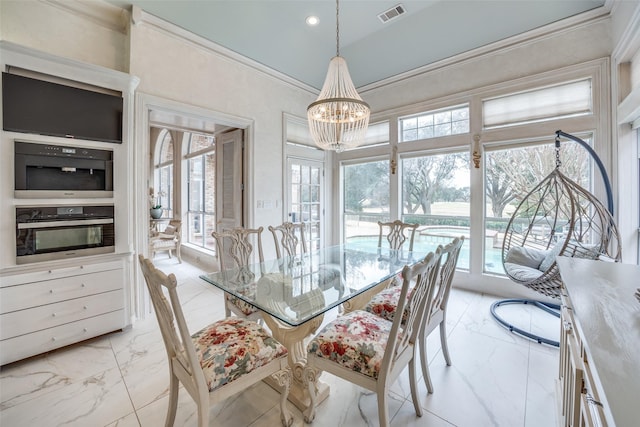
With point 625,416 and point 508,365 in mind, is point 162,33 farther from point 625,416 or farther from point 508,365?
point 508,365

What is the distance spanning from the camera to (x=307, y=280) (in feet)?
6.82

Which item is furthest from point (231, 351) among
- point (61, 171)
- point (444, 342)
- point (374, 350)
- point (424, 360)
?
point (61, 171)

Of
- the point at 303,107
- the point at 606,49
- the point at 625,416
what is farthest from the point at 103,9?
the point at 606,49

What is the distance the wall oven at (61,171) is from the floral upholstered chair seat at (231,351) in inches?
72.7

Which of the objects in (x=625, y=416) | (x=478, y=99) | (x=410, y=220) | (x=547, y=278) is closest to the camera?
(x=625, y=416)

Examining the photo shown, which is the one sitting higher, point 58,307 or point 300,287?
point 300,287

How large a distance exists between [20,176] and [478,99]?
190 inches

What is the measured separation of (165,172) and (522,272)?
322 inches

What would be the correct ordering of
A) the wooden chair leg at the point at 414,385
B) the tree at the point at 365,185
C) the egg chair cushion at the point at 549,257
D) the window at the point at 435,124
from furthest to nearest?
the tree at the point at 365,185 < the window at the point at 435,124 < the egg chair cushion at the point at 549,257 < the wooden chair leg at the point at 414,385

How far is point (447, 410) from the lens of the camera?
1615 millimetres

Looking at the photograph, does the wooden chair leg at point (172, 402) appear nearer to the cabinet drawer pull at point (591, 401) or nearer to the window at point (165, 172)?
the cabinet drawer pull at point (591, 401)

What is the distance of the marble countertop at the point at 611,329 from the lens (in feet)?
1.71

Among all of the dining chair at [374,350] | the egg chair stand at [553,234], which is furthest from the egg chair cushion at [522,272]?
the dining chair at [374,350]

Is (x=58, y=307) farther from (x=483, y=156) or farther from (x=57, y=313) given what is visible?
(x=483, y=156)
